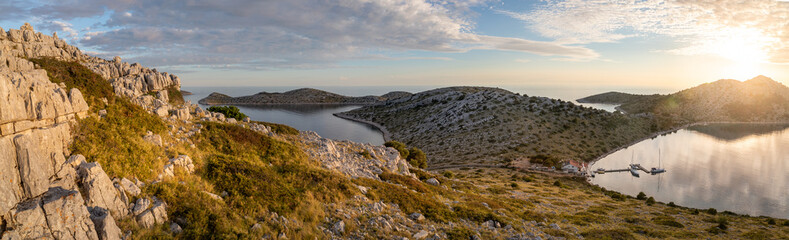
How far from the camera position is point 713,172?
80.4 metres

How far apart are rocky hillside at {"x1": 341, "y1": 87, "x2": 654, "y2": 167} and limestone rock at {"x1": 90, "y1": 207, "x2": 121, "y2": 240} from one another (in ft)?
244

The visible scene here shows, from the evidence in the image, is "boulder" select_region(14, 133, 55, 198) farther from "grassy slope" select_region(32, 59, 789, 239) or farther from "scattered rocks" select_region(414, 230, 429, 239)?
"scattered rocks" select_region(414, 230, 429, 239)

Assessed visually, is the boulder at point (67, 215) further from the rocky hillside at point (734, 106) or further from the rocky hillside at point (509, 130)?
the rocky hillside at point (734, 106)

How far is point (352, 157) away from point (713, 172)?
96585 millimetres

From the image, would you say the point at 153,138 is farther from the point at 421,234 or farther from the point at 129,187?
the point at 421,234

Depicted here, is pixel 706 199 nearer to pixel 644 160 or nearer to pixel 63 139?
pixel 644 160

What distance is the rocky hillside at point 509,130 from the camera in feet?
290

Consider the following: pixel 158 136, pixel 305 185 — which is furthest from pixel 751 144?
pixel 158 136

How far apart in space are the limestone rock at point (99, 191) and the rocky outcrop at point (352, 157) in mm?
16798

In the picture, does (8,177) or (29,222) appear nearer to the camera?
(29,222)

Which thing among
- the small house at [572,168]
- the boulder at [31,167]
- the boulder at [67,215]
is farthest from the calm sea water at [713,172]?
the boulder at [31,167]

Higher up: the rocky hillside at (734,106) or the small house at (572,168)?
the rocky hillside at (734,106)

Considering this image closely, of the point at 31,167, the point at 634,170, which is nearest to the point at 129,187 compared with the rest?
the point at 31,167

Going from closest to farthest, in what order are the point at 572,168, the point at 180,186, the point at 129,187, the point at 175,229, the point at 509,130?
the point at 175,229 < the point at 129,187 < the point at 180,186 < the point at 572,168 < the point at 509,130
